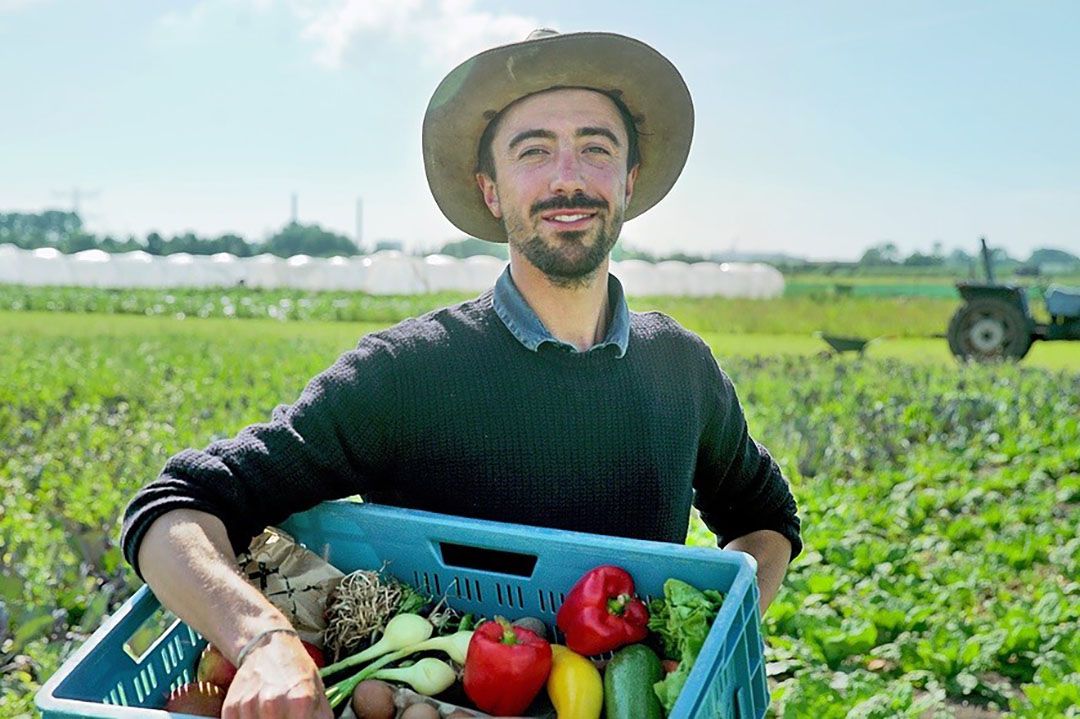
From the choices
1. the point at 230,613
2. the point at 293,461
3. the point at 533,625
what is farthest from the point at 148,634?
the point at 533,625

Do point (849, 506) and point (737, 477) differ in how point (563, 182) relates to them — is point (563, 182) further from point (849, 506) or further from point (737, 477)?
point (849, 506)

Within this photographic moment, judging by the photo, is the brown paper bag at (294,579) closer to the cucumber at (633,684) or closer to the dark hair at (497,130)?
the cucumber at (633,684)

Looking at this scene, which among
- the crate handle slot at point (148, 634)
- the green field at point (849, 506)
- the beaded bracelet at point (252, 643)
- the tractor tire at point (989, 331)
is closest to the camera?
the beaded bracelet at point (252, 643)

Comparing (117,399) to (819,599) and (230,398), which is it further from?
(819,599)

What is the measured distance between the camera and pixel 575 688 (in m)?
1.72

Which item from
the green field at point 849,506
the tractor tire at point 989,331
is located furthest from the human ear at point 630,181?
the tractor tire at point 989,331

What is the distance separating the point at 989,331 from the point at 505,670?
13.1 m

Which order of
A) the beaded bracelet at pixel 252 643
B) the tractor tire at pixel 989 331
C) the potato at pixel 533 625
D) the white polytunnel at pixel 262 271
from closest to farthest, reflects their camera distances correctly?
1. the beaded bracelet at pixel 252 643
2. the potato at pixel 533 625
3. the tractor tire at pixel 989 331
4. the white polytunnel at pixel 262 271

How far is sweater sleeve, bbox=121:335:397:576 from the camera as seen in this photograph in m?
1.89

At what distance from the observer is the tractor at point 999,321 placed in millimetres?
13398

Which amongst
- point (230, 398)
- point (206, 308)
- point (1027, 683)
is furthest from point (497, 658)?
point (206, 308)

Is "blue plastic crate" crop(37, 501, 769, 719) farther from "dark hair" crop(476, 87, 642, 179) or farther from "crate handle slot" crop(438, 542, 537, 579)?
"dark hair" crop(476, 87, 642, 179)

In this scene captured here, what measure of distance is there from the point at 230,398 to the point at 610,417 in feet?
23.9

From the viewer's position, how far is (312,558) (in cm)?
200
